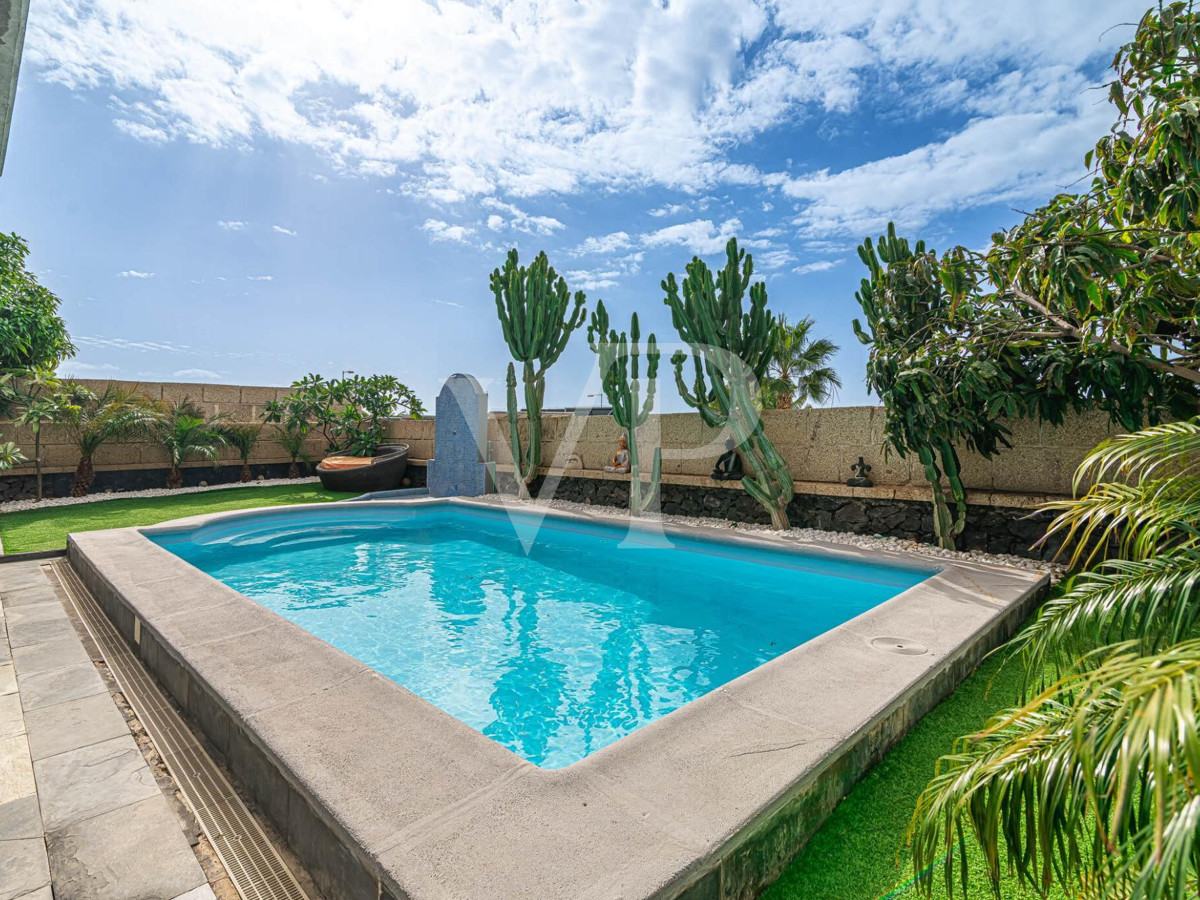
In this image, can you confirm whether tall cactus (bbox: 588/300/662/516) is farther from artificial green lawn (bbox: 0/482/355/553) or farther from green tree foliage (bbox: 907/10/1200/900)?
artificial green lawn (bbox: 0/482/355/553)

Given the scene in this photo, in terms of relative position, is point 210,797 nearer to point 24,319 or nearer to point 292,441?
point 292,441

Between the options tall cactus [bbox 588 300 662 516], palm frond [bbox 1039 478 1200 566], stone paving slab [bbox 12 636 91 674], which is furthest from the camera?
tall cactus [bbox 588 300 662 516]

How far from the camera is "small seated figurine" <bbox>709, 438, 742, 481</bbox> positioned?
9453 mm

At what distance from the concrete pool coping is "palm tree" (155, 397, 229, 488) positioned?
10.8 meters

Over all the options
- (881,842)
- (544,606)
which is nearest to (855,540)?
(544,606)

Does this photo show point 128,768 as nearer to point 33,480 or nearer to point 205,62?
point 205,62

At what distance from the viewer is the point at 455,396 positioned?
45.4ft

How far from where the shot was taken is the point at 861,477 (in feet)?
26.4

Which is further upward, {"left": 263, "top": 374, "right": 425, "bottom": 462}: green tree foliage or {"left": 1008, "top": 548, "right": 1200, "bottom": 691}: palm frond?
{"left": 263, "top": 374, "right": 425, "bottom": 462}: green tree foliage

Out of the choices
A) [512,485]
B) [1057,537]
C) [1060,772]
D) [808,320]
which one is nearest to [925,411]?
[1057,537]

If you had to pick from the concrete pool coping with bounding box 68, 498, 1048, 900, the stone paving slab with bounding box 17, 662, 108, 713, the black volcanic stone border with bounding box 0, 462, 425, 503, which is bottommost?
the stone paving slab with bounding box 17, 662, 108, 713

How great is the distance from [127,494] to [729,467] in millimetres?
12824

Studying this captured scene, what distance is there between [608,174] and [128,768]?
9958mm

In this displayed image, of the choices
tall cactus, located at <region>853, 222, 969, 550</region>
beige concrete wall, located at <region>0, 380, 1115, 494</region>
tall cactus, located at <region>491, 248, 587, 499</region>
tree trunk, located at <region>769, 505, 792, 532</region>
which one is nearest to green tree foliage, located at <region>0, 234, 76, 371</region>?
beige concrete wall, located at <region>0, 380, 1115, 494</region>
